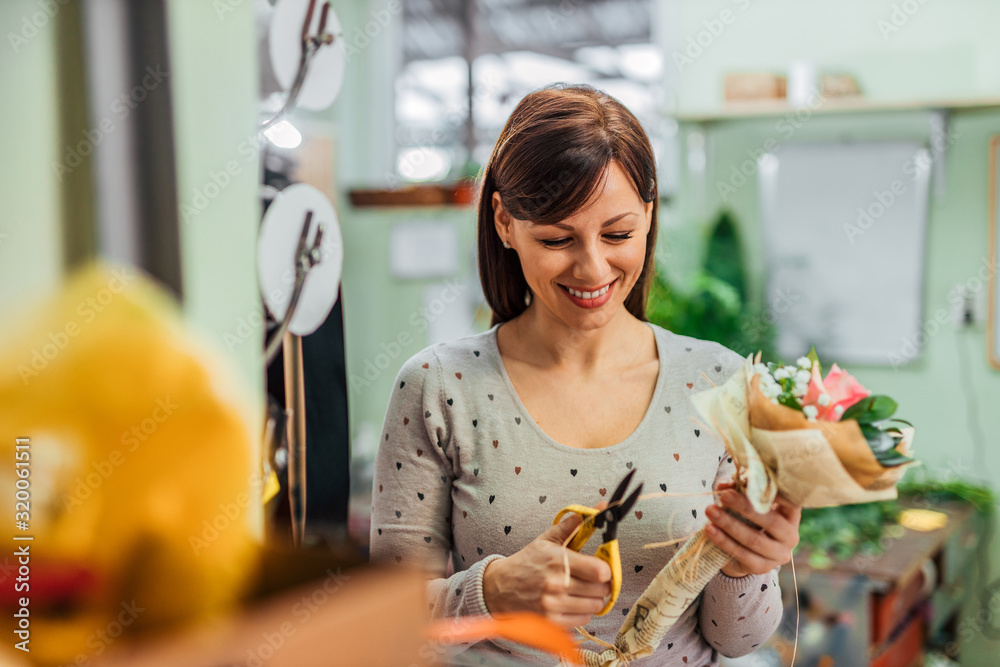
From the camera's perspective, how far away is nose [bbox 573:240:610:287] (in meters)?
1.05

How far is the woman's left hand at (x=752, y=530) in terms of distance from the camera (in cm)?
94

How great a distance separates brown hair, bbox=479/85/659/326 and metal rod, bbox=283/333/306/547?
0.40m

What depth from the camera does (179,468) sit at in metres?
0.20

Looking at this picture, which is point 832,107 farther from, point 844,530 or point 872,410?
point 872,410

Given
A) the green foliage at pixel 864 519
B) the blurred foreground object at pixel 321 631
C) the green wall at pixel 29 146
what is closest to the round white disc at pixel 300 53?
the green wall at pixel 29 146

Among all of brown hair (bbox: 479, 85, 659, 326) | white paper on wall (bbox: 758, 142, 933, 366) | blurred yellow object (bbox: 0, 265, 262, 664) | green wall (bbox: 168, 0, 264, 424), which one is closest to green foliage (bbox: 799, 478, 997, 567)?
white paper on wall (bbox: 758, 142, 933, 366)

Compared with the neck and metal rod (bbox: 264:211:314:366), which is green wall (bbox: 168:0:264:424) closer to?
metal rod (bbox: 264:211:314:366)

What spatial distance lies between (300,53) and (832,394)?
3.17ft

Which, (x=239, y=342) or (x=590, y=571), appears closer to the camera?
(x=590, y=571)

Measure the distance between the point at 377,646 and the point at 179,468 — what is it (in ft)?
0.31

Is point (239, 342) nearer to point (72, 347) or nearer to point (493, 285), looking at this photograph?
point (493, 285)

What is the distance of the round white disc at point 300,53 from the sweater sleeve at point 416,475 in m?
0.54

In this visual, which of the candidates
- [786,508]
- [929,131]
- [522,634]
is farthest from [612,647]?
[929,131]

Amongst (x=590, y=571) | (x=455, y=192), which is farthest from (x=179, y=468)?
(x=455, y=192)
